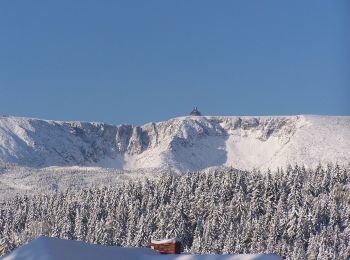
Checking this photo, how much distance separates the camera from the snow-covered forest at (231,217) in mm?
140625

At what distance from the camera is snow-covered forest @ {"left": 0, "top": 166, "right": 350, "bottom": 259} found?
461ft

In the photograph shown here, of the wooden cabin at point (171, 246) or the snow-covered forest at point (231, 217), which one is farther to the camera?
the snow-covered forest at point (231, 217)

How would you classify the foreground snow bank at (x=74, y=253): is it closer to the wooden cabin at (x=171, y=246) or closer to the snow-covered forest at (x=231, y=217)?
the wooden cabin at (x=171, y=246)

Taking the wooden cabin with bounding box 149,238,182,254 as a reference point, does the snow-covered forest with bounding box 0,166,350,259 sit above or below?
above

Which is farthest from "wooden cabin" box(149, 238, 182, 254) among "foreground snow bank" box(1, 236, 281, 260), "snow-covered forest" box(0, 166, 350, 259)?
"snow-covered forest" box(0, 166, 350, 259)

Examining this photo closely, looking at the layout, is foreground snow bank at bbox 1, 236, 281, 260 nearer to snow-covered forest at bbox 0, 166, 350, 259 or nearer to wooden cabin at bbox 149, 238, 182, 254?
wooden cabin at bbox 149, 238, 182, 254

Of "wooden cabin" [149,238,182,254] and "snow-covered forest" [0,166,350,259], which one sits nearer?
"wooden cabin" [149,238,182,254]

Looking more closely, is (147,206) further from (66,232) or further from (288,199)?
(288,199)

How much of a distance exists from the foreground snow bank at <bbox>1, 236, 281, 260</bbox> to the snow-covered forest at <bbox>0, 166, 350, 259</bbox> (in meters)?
75.2

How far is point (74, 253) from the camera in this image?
179ft

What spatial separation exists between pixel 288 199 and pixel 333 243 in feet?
92.1

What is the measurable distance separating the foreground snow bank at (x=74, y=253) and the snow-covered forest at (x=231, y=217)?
75198 mm

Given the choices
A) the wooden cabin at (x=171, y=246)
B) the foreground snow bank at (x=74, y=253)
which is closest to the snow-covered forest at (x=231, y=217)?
the wooden cabin at (x=171, y=246)

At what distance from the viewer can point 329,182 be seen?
596ft
